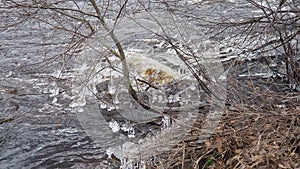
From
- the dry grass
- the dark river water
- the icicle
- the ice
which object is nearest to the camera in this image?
the dry grass

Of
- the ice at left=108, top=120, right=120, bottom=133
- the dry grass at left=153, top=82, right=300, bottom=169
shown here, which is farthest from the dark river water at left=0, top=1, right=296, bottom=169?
the dry grass at left=153, top=82, right=300, bottom=169

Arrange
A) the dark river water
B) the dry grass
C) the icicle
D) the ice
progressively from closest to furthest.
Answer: the dry grass
the icicle
the dark river water
the ice

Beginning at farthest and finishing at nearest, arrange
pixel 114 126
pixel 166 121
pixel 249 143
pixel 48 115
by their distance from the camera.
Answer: pixel 48 115
pixel 114 126
pixel 166 121
pixel 249 143

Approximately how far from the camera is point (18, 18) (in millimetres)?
4531

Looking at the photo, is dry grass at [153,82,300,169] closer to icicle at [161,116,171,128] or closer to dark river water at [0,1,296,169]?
icicle at [161,116,171,128]

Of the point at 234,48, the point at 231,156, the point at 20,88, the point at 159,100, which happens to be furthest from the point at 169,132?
the point at 20,88

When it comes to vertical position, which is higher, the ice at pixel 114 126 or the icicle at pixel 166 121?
the icicle at pixel 166 121

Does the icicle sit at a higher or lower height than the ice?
higher

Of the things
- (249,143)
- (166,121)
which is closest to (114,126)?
(166,121)

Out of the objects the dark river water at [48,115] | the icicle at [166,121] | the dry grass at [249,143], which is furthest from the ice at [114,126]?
the dry grass at [249,143]

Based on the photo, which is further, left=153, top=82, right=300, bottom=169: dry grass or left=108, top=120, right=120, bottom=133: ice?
left=108, top=120, right=120, bottom=133: ice

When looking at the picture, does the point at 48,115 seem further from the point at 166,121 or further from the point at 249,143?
the point at 249,143

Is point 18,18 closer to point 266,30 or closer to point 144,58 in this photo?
point 144,58

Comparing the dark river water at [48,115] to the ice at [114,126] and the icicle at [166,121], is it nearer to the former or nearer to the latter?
the ice at [114,126]
